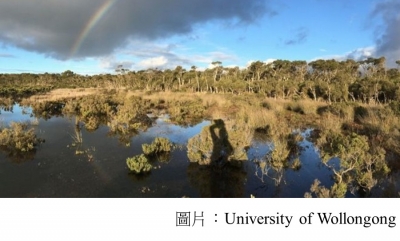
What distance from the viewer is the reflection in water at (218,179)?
975 cm

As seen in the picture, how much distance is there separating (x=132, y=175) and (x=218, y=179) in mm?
2963

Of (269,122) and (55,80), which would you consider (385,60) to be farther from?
(55,80)

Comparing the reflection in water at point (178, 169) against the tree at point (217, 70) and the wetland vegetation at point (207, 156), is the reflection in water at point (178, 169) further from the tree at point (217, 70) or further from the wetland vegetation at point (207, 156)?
the tree at point (217, 70)

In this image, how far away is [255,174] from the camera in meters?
11.0

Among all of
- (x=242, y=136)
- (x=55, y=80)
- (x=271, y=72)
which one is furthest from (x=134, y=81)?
(x=242, y=136)

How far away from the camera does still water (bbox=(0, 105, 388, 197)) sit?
31.9 ft

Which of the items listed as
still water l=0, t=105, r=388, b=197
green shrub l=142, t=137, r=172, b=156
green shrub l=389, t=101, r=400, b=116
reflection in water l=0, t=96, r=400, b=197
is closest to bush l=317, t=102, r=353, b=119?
green shrub l=389, t=101, r=400, b=116

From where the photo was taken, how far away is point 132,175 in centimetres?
1105

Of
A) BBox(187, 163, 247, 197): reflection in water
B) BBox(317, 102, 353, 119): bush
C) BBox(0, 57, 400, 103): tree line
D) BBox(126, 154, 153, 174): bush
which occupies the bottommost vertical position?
BBox(187, 163, 247, 197): reflection in water

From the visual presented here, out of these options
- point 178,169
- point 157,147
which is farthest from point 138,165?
point 157,147

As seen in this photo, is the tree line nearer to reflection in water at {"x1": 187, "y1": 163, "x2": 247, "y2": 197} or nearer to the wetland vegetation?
the wetland vegetation

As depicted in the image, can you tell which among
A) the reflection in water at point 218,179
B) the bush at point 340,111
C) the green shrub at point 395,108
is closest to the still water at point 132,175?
the reflection in water at point 218,179

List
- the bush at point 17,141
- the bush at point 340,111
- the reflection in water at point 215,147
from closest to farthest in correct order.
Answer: the reflection in water at point 215,147 < the bush at point 17,141 < the bush at point 340,111

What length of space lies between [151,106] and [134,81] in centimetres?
3127
